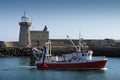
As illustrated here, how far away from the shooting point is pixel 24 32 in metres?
75.9

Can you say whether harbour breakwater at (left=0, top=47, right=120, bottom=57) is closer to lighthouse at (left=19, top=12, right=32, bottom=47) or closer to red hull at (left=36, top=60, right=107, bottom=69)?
lighthouse at (left=19, top=12, right=32, bottom=47)

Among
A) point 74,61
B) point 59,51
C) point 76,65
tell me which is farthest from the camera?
point 59,51

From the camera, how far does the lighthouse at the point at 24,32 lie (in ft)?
245

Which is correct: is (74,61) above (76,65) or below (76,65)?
above

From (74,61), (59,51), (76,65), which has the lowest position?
(76,65)

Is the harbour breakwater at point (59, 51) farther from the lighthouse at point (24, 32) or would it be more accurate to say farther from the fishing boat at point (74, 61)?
the fishing boat at point (74, 61)

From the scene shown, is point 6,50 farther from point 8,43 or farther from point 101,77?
point 101,77

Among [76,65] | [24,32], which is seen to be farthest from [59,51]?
[76,65]

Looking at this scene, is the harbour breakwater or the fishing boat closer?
the fishing boat

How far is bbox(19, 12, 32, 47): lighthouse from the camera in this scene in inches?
2936

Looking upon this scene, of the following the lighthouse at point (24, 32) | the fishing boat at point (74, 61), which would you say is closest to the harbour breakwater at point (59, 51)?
the lighthouse at point (24, 32)

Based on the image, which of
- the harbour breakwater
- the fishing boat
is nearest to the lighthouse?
the harbour breakwater

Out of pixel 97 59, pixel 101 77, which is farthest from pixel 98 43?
pixel 101 77

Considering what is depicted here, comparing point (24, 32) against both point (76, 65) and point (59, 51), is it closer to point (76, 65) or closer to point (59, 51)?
point (59, 51)
